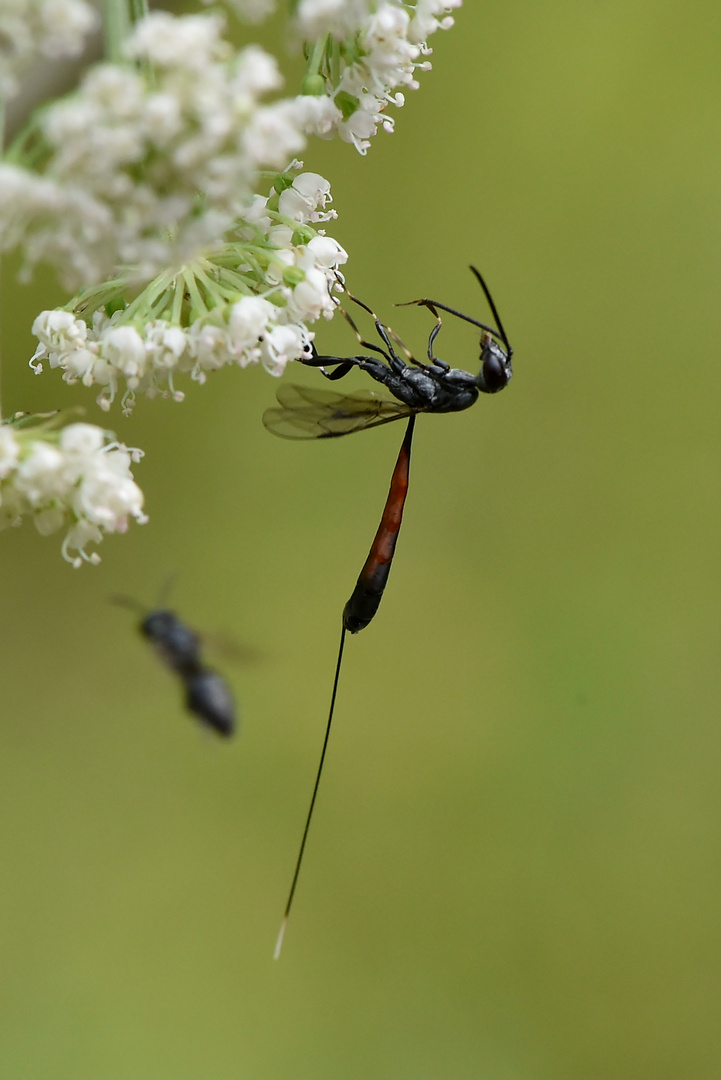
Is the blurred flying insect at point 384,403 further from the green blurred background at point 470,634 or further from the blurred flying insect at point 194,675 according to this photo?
the green blurred background at point 470,634

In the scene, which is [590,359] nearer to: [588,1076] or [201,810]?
[201,810]

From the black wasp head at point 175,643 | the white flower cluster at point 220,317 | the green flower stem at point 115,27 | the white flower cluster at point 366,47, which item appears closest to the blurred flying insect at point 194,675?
the black wasp head at point 175,643

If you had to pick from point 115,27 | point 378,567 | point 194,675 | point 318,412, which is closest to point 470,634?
point 194,675

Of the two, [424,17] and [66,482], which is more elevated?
[424,17]

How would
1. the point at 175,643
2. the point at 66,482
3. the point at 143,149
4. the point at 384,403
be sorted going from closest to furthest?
the point at 143,149 → the point at 66,482 → the point at 384,403 → the point at 175,643

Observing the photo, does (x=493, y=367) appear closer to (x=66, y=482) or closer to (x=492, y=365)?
(x=492, y=365)

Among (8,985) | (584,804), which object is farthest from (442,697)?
(8,985)

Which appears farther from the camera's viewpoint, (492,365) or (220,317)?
(492,365)

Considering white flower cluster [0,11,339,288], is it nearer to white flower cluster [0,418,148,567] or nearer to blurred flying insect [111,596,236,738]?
white flower cluster [0,418,148,567]
